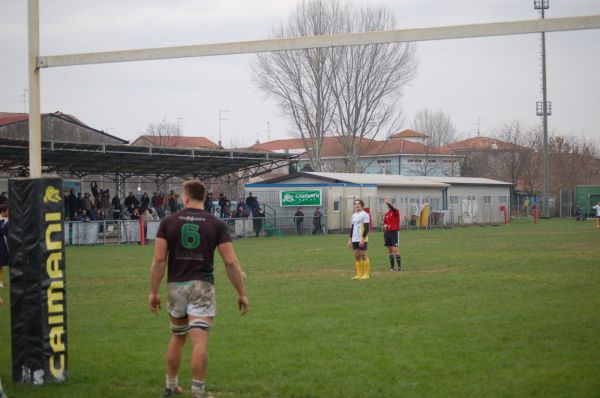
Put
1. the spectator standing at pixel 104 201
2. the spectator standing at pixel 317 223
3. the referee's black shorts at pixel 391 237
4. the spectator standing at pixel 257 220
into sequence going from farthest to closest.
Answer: the spectator standing at pixel 317 223, the spectator standing at pixel 257 220, the spectator standing at pixel 104 201, the referee's black shorts at pixel 391 237

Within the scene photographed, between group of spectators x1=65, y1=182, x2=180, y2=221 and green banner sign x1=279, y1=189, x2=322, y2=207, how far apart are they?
8206 millimetres

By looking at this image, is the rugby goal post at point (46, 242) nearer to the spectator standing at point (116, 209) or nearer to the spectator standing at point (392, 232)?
the spectator standing at point (392, 232)

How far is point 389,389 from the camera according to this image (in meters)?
7.98

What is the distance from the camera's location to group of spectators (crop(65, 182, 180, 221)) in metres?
37.3

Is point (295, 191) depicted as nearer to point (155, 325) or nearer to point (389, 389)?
point (155, 325)

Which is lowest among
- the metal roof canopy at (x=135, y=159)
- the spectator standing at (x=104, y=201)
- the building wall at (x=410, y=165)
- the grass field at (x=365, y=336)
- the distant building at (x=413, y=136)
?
the grass field at (x=365, y=336)

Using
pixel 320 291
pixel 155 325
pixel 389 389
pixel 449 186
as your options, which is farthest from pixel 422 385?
pixel 449 186

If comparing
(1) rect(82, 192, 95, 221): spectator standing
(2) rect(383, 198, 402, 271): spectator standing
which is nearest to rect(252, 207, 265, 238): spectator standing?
(1) rect(82, 192, 95, 221): spectator standing

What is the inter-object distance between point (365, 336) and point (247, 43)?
14.3ft

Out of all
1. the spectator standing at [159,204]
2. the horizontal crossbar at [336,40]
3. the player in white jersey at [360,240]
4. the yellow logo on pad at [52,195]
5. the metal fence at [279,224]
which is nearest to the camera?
the horizontal crossbar at [336,40]

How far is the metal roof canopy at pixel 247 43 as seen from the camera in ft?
26.5

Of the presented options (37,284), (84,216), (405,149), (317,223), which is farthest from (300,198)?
(405,149)

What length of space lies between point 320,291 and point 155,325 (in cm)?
501

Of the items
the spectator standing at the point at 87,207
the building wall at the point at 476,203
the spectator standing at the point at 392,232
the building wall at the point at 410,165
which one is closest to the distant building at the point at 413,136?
the building wall at the point at 410,165
